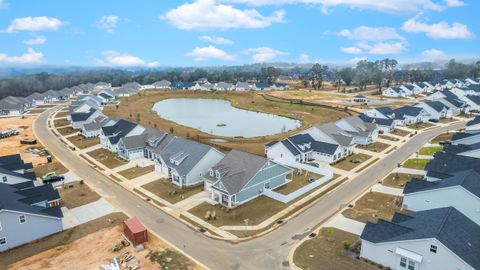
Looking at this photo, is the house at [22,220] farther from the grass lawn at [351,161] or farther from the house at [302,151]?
the grass lawn at [351,161]

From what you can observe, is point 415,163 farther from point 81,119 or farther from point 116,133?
point 81,119

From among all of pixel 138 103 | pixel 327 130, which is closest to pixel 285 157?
pixel 327 130

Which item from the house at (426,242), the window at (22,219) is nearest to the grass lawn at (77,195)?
the window at (22,219)

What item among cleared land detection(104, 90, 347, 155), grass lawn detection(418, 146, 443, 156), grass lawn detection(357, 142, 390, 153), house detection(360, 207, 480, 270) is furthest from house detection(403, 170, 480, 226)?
cleared land detection(104, 90, 347, 155)

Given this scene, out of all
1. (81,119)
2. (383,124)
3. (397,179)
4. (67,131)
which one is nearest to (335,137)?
(397,179)

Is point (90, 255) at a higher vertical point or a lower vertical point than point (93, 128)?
lower

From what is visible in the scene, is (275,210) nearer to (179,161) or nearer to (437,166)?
(179,161)
